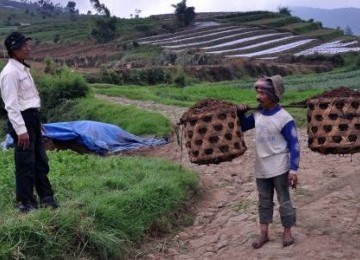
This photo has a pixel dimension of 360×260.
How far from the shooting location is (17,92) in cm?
557

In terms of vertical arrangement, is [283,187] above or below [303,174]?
above

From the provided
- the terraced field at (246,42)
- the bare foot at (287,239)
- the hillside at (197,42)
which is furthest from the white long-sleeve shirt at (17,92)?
the terraced field at (246,42)

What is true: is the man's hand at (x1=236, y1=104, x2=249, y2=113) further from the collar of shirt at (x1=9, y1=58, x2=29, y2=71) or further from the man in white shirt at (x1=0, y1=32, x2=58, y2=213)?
the collar of shirt at (x1=9, y1=58, x2=29, y2=71)

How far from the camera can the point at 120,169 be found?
25.5 feet

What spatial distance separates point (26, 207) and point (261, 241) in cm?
237

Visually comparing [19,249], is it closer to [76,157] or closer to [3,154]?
[76,157]

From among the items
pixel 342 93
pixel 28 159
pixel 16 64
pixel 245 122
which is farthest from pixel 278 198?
pixel 16 64

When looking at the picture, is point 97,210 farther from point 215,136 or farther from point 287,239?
point 287,239

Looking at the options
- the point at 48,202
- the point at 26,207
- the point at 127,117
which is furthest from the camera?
the point at 127,117

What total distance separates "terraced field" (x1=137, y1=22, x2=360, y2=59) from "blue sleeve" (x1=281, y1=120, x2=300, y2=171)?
39.4 m

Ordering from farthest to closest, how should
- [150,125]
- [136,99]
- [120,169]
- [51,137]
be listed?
[136,99], [150,125], [51,137], [120,169]

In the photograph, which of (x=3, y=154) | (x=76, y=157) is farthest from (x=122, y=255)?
(x=3, y=154)

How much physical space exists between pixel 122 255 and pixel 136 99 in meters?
14.1

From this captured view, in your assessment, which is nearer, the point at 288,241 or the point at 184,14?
the point at 288,241
